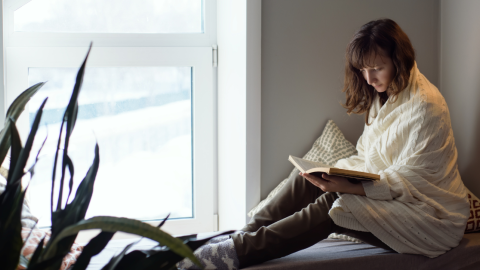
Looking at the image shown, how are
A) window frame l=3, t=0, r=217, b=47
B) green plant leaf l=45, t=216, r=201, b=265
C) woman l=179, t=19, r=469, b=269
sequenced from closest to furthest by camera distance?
green plant leaf l=45, t=216, r=201, b=265 → woman l=179, t=19, r=469, b=269 → window frame l=3, t=0, r=217, b=47

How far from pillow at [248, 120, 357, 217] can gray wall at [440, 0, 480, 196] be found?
0.48 m

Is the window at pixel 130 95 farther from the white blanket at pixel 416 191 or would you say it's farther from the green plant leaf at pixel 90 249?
the green plant leaf at pixel 90 249

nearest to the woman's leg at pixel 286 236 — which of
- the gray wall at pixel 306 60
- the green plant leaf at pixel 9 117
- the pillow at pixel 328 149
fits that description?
the pillow at pixel 328 149

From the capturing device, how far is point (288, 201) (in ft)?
5.20

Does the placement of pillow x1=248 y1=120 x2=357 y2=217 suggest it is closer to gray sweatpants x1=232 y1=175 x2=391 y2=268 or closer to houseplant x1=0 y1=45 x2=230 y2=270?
gray sweatpants x1=232 y1=175 x2=391 y2=268

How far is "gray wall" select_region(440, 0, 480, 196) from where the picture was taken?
5.67ft

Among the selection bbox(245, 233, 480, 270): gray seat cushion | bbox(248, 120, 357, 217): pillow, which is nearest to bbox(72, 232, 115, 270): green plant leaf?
bbox(245, 233, 480, 270): gray seat cushion

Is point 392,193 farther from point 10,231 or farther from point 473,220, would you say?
point 10,231

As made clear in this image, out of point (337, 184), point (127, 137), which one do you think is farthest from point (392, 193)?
point (127, 137)

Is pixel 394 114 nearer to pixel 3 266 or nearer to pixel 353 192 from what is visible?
pixel 353 192

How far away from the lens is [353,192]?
137 centimetres

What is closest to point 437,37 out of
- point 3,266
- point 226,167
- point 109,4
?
point 226,167

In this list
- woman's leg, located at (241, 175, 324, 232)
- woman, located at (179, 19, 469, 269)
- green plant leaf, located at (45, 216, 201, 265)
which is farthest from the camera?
woman's leg, located at (241, 175, 324, 232)

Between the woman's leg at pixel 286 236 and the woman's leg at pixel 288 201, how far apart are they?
0.18 metres
